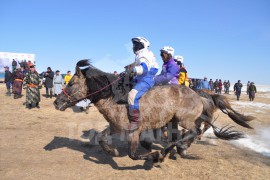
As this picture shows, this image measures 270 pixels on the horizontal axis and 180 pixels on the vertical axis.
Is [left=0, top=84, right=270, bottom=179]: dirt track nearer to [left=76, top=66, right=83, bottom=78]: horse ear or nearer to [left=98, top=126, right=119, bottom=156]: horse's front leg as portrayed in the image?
[left=98, top=126, right=119, bottom=156]: horse's front leg

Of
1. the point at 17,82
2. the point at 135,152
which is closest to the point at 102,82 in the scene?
the point at 135,152

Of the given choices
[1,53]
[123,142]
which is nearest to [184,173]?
[123,142]

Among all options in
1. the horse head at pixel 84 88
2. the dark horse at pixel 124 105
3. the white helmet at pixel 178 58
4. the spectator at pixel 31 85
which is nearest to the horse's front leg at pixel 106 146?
the dark horse at pixel 124 105

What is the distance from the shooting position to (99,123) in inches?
405

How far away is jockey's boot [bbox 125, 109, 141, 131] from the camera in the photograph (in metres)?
4.86

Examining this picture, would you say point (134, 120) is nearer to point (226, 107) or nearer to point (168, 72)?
point (168, 72)

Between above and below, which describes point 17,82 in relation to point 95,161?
above

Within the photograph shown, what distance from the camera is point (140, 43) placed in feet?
16.8

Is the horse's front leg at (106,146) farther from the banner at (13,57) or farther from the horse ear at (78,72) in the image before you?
the banner at (13,57)

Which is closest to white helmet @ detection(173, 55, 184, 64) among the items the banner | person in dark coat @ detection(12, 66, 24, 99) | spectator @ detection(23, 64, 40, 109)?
spectator @ detection(23, 64, 40, 109)

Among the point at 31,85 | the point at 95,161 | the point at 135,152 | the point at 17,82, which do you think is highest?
the point at 17,82

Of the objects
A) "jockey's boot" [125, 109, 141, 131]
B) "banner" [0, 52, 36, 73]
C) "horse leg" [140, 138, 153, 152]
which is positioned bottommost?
"horse leg" [140, 138, 153, 152]

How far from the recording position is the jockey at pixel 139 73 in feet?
16.0

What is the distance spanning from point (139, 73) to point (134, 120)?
3.02ft
